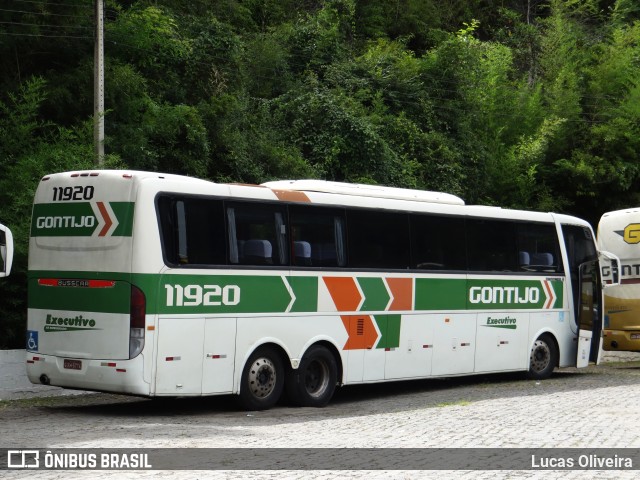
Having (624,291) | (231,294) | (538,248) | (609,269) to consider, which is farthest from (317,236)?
(624,291)

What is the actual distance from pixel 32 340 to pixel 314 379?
427 cm

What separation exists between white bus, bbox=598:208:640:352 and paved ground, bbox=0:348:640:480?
21.5ft

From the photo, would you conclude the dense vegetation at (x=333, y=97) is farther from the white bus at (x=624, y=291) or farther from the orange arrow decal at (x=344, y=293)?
the white bus at (x=624, y=291)

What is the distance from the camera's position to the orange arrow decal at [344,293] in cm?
1684

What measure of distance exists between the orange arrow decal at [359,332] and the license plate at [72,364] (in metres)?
4.38

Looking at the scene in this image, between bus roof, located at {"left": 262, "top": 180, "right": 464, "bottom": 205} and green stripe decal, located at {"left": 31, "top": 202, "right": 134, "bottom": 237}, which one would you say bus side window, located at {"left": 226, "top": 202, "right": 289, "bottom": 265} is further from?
green stripe decal, located at {"left": 31, "top": 202, "right": 134, "bottom": 237}

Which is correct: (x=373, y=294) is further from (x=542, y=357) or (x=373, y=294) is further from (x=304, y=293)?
(x=542, y=357)

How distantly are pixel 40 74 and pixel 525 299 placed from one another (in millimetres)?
11977

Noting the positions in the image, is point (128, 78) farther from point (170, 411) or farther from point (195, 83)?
point (170, 411)

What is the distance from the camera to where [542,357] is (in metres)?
22.1

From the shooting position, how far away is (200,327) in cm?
1466

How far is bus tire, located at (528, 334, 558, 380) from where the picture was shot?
2184 centimetres

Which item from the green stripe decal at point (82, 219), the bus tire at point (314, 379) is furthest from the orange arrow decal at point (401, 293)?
the green stripe decal at point (82, 219)

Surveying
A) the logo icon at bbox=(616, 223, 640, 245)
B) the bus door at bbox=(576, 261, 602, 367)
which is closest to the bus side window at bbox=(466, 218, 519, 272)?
the bus door at bbox=(576, 261, 602, 367)
